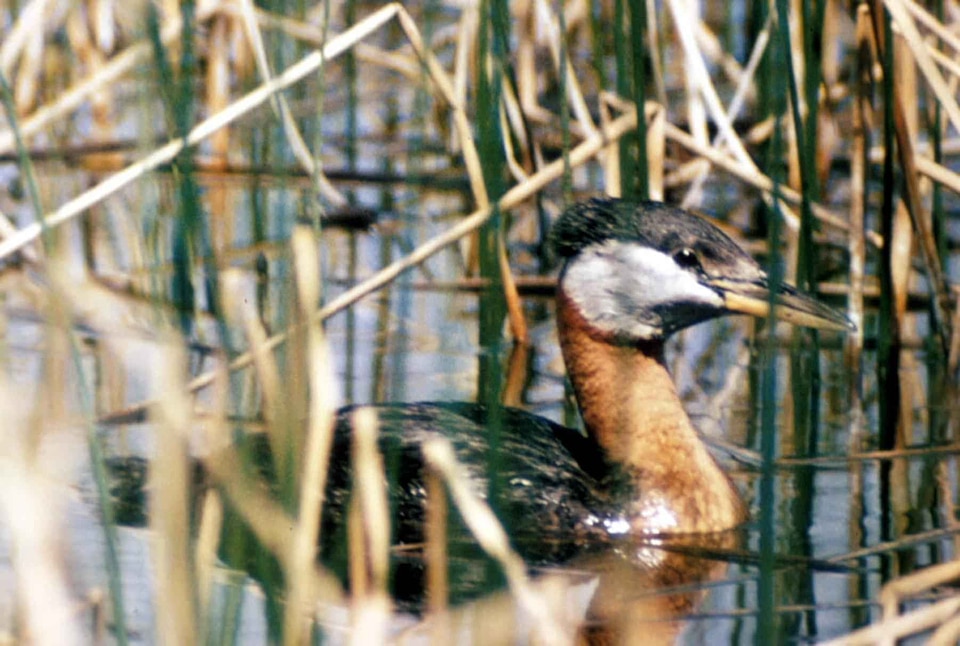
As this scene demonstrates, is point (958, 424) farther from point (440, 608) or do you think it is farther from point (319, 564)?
point (440, 608)

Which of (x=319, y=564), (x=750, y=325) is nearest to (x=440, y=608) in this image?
(x=319, y=564)

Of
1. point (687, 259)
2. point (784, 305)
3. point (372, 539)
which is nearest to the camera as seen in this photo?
point (372, 539)

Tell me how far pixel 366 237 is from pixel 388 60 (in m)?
1.18

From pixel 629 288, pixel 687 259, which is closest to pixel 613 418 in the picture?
pixel 629 288

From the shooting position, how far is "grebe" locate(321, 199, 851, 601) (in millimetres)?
4789

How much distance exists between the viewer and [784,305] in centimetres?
487

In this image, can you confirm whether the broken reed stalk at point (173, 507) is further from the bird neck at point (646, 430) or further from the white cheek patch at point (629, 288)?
the white cheek patch at point (629, 288)

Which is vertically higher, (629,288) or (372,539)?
(629,288)

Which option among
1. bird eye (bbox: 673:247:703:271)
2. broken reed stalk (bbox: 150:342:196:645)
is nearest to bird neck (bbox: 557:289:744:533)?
bird eye (bbox: 673:247:703:271)

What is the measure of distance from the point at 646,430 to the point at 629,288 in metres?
0.40

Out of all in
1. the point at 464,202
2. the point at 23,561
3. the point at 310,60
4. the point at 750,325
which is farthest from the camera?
the point at 464,202

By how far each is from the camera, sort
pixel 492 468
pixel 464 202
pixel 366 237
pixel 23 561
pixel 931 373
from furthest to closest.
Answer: pixel 464 202 < pixel 366 237 < pixel 931 373 < pixel 492 468 < pixel 23 561

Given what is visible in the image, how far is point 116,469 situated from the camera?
5.00 metres

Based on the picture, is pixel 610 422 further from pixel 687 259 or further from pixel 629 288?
pixel 687 259
